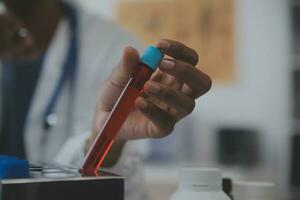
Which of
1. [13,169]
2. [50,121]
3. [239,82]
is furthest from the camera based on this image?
[239,82]

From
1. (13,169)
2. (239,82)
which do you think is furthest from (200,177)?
(239,82)

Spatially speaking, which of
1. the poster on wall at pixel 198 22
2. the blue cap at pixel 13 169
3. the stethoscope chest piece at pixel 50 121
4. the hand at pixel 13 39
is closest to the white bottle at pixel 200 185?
the blue cap at pixel 13 169

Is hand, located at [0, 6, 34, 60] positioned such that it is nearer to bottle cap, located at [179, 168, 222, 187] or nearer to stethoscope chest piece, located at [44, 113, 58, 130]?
stethoscope chest piece, located at [44, 113, 58, 130]

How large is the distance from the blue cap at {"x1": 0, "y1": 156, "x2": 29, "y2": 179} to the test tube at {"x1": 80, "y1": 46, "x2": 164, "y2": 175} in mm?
41

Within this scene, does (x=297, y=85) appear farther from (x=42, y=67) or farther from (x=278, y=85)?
(x=42, y=67)

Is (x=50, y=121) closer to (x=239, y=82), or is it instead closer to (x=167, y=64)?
(x=167, y=64)

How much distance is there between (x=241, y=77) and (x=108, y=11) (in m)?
0.63

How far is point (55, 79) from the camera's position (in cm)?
66

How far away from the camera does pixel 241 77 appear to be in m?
1.76

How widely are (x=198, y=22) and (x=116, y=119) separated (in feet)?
5.17

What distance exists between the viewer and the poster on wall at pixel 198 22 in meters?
1.77

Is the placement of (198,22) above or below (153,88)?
above

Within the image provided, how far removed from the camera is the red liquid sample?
12.0 inches

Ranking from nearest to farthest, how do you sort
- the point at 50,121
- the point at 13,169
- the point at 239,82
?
the point at 13,169, the point at 50,121, the point at 239,82
